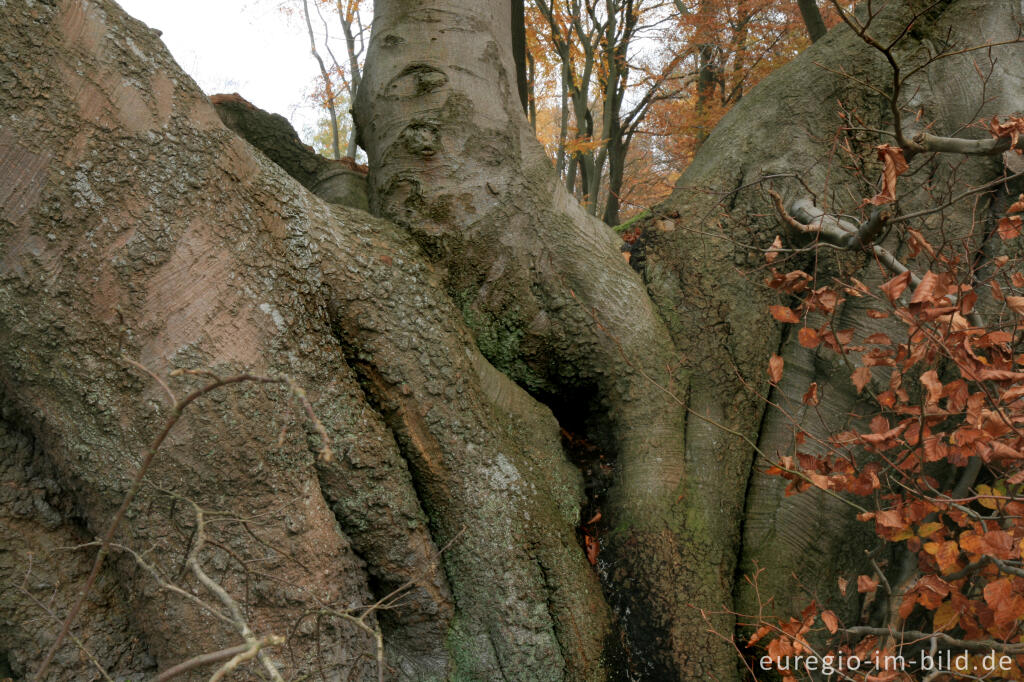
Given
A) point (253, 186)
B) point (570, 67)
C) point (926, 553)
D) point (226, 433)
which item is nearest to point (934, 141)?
point (926, 553)

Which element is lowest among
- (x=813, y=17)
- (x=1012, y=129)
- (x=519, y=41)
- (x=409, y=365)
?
(x=409, y=365)

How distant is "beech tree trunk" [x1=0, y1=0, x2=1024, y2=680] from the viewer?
2086 mm

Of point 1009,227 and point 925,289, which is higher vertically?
point 1009,227

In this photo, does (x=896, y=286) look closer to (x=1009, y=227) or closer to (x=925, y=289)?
(x=925, y=289)

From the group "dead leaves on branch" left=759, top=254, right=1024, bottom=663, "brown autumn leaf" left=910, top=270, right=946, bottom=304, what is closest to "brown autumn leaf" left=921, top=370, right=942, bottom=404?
"dead leaves on branch" left=759, top=254, right=1024, bottom=663

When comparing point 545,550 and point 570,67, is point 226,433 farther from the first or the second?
point 570,67

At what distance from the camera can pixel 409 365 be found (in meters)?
2.57

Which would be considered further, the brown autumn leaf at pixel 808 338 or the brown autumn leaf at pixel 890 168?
the brown autumn leaf at pixel 808 338

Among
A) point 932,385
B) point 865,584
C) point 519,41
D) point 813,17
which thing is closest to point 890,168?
point 932,385

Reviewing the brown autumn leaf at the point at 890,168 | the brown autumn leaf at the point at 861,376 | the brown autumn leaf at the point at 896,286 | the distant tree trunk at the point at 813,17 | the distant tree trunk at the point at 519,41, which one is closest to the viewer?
the brown autumn leaf at the point at 896,286

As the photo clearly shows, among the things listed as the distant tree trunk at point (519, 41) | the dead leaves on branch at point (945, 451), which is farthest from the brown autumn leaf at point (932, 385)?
the distant tree trunk at point (519, 41)

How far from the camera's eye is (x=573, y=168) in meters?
12.5

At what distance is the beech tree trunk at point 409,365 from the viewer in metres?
2.09

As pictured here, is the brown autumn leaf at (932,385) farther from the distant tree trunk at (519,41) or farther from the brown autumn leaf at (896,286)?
the distant tree trunk at (519,41)
